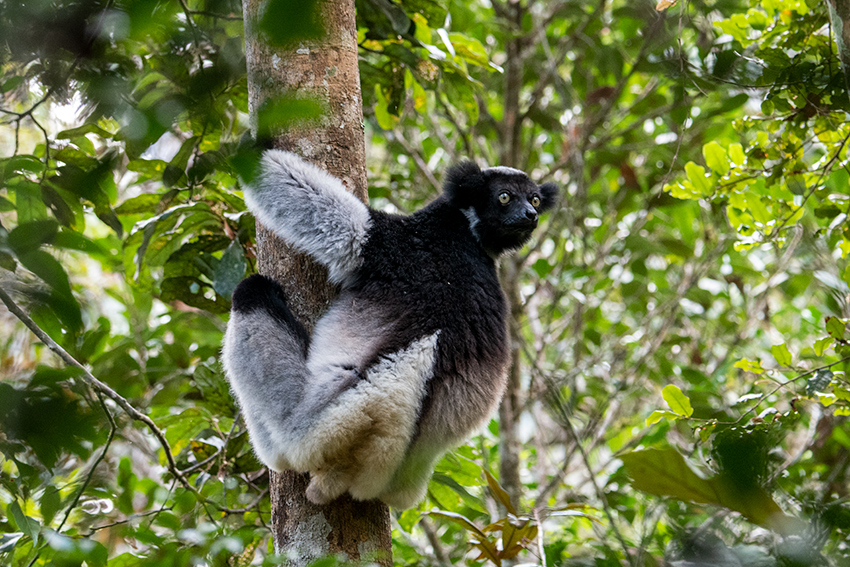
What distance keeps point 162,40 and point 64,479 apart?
2660 millimetres

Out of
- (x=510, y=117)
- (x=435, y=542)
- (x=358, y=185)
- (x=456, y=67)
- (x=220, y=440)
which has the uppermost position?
(x=456, y=67)

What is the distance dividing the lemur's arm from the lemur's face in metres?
0.99

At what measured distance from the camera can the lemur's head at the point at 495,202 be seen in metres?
3.25

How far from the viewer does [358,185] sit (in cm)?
255

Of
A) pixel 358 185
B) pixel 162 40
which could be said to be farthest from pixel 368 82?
pixel 162 40

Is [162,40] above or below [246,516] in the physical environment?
above

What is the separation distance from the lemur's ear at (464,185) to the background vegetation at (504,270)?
0.62 m

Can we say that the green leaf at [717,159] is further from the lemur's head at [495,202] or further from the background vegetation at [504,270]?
the lemur's head at [495,202]

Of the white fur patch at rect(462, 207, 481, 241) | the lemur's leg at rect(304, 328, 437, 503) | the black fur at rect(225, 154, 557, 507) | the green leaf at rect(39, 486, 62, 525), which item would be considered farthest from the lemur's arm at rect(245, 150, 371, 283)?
the green leaf at rect(39, 486, 62, 525)

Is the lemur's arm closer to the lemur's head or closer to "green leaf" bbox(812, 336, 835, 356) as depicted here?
the lemur's head

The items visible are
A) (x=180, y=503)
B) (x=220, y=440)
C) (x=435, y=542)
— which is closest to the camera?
(x=180, y=503)

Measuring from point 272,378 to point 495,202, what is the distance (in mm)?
1639

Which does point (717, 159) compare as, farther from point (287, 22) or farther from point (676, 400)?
point (287, 22)

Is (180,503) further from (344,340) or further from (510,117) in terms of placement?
(510,117)
